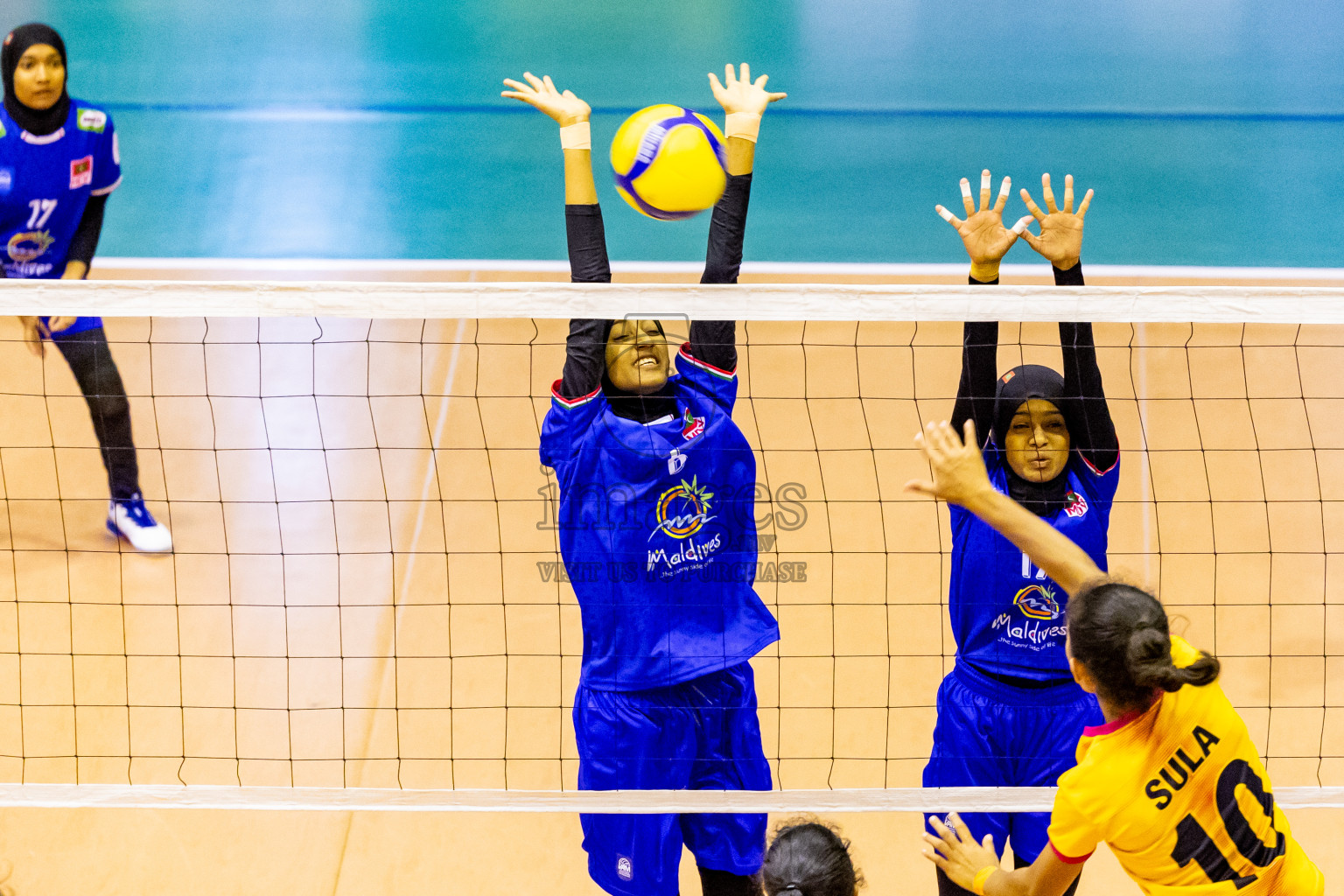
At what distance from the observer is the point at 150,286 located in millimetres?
3031

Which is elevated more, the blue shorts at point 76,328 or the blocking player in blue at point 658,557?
the blue shorts at point 76,328

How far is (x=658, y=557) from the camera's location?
10.6ft

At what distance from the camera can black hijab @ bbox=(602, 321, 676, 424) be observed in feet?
10.6

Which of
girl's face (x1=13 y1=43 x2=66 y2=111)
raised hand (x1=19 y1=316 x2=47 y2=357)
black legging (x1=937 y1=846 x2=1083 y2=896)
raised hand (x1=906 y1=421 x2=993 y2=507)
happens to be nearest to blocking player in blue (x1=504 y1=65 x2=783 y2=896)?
black legging (x1=937 y1=846 x2=1083 y2=896)

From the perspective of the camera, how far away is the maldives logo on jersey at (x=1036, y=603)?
318 cm

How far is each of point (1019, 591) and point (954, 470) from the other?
0.82m

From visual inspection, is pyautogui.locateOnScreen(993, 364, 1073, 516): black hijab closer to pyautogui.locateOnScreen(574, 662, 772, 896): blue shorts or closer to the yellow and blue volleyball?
pyautogui.locateOnScreen(574, 662, 772, 896): blue shorts

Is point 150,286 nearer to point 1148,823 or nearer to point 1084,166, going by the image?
point 1148,823

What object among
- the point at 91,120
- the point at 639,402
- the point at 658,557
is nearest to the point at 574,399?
the point at 639,402

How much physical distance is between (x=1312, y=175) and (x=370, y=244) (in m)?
6.37

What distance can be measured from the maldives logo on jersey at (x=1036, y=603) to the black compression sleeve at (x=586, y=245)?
1346 millimetres

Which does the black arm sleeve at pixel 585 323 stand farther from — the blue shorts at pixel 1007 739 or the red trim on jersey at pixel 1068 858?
the red trim on jersey at pixel 1068 858

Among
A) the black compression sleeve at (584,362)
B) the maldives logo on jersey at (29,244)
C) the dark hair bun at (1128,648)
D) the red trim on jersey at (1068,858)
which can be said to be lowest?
the red trim on jersey at (1068,858)

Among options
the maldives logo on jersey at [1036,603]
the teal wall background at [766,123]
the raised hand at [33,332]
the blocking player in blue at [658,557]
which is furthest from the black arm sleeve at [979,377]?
the teal wall background at [766,123]
